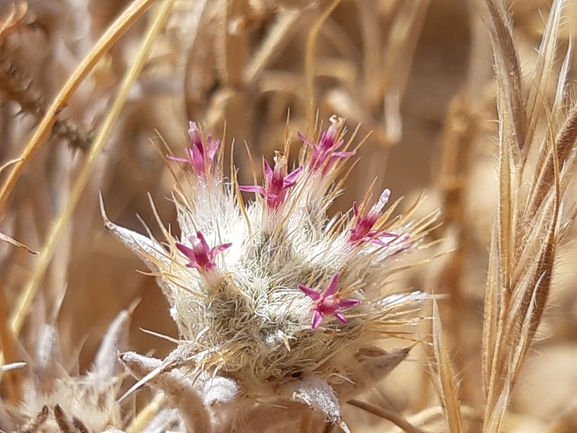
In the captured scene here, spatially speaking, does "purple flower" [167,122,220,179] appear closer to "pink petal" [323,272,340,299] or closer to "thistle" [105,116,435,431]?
"thistle" [105,116,435,431]

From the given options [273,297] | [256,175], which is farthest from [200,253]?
[256,175]

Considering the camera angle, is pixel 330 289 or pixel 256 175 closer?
pixel 330 289

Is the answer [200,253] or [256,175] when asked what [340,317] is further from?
[256,175]

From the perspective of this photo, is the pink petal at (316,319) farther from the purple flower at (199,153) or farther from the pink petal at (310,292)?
the purple flower at (199,153)

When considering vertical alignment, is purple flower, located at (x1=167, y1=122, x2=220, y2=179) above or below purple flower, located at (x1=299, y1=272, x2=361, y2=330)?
above

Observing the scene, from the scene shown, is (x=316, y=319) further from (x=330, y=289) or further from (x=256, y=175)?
(x=256, y=175)

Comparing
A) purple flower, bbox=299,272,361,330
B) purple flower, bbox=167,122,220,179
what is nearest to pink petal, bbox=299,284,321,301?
purple flower, bbox=299,272,361,330

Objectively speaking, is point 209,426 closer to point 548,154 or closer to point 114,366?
point 114,366
